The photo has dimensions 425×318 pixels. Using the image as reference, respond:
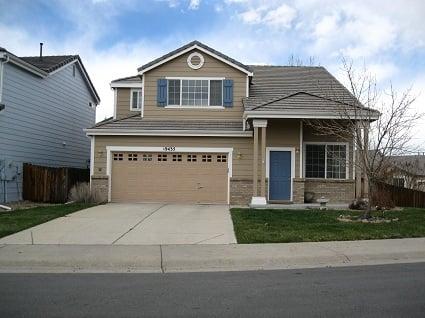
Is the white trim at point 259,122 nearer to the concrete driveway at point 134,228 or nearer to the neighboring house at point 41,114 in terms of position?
the concrete driveway at point 134,228

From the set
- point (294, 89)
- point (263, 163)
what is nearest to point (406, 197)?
point (294, 89)

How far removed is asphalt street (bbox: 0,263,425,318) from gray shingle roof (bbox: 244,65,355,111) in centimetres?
1121

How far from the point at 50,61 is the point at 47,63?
2.44 ft

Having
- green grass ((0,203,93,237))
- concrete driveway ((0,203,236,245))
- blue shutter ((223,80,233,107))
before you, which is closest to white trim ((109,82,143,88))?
blue shutter ((223,80,233,107))

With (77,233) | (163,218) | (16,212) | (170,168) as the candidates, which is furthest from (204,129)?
(77,233)

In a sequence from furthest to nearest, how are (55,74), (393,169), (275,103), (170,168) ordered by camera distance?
(55,74) < (393,169) < (170,168) < (275,103)

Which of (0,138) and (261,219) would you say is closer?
(261,219)

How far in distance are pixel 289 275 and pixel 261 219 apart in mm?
6551

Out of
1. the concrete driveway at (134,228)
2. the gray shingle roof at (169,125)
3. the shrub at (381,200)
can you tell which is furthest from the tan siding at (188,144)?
the shrub at (381,200)

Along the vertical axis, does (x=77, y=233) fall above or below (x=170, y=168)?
below

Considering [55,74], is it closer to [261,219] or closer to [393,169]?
[261,219]

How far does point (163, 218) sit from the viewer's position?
15375mm

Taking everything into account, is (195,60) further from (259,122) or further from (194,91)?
(259,122)

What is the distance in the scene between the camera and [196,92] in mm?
22375
